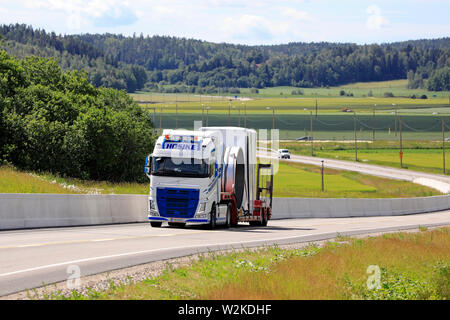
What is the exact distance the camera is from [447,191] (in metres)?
78.8

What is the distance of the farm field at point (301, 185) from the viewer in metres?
35.8

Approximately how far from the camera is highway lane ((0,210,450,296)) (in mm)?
14258

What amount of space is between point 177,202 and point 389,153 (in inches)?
4582

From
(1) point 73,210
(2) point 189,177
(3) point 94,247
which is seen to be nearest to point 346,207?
(2) point 189,177

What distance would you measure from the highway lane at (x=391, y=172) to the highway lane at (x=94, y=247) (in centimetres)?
5778

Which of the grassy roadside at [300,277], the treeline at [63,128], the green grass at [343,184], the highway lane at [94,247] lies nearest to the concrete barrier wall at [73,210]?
the highway lane at [94,247]

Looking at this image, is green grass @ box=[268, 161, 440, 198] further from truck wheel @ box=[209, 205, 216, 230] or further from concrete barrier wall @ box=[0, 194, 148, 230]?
truck wheel @ box=[209, 205, 216, 230]

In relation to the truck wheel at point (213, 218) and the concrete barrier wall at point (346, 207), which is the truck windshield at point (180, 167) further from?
the concrete barrier wall at point (346, 207)

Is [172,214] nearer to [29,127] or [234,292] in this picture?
[234,292]

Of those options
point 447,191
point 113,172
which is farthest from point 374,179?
point 113,172

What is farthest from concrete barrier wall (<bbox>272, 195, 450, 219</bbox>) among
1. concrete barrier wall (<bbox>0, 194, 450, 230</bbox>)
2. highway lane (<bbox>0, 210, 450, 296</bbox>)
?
highway lane (<bbox>0, 210, 450, 296</bbox>)

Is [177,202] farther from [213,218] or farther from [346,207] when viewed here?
[346,207]

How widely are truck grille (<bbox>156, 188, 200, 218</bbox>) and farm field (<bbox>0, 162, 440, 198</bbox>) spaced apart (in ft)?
27.7

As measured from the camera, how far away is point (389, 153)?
139625 mm
